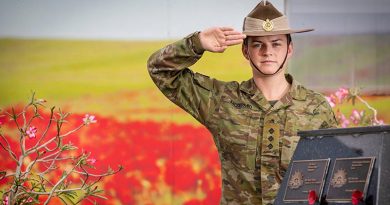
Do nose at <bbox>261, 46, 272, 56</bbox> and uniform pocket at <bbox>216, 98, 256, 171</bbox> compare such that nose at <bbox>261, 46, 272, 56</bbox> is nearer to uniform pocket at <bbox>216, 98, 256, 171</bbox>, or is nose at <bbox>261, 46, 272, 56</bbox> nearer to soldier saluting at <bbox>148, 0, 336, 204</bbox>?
soldier saluting at <bbox>148, 0, 336, 204</bbox>

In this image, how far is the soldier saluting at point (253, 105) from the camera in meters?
3.99

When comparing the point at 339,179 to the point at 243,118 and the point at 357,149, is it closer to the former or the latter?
the point at 357,149

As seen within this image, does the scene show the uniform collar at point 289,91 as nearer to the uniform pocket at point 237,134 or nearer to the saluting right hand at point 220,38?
the uniform pocket at point 237,134

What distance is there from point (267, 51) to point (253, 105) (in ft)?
0.74

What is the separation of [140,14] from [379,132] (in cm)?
Answer: 357

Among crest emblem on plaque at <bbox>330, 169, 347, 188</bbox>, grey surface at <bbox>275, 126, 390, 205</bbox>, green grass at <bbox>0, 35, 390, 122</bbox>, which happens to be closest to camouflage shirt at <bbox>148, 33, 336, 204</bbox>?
grey surface at <bbox>275, 126, 390, 205</bbox>

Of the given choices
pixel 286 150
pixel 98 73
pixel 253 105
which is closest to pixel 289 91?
pixel 253 105

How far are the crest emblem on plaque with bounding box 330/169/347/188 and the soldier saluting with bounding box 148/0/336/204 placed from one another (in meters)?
0.97

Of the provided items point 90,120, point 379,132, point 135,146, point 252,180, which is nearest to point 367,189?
point 379,132

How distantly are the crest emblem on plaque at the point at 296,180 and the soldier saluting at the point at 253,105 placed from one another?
814 mm

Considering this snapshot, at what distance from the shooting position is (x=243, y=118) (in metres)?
4.09

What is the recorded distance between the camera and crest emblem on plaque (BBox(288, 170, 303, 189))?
10.2ft

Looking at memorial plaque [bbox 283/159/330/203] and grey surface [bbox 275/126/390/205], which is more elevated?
grey surface [bbox 275/126/390/205]

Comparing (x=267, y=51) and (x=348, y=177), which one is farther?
(x=267, y=51)
